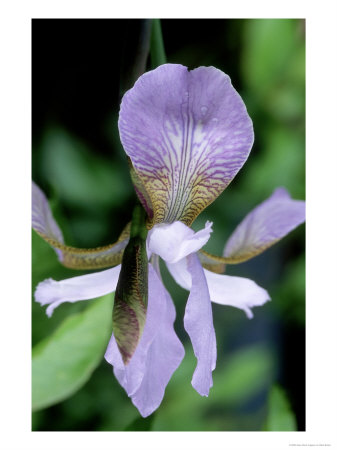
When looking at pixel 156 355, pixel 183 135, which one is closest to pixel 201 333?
pixel 156 355

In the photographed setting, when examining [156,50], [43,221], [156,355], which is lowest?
[156,355]

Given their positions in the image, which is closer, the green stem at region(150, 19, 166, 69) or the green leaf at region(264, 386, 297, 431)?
the green stem at region(150, 19, 166, 69)

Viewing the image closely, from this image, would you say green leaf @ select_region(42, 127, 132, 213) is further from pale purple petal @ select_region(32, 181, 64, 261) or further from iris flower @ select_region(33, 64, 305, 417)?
iris flower @ select_region(33, 64, 305, 417)

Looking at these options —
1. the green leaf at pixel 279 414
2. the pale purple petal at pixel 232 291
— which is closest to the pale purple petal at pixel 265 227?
the pale purple petal at pixel 232 291

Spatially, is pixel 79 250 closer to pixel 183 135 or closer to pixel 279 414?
pixel 183 135

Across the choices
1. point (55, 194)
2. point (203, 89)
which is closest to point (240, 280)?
point (203, 89)

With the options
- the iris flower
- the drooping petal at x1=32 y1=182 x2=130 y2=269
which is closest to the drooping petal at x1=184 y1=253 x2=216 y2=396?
the iris flower
